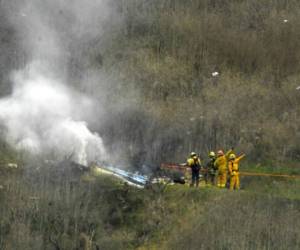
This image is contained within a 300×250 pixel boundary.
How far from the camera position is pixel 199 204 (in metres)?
23.9

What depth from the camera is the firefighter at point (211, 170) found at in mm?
25078

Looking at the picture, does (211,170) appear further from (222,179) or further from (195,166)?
(195,166)

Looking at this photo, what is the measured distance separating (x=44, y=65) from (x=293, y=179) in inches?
482

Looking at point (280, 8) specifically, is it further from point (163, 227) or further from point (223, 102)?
point (163, 227)

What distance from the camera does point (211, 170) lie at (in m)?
25.3

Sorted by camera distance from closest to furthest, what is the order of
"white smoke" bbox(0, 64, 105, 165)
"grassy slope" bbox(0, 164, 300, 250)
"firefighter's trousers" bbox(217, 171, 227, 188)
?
"grassy slope" bbox(0, 164, 300, 250)
"firefighter's trousers" bbox(217, 171, 227, 188)
"white smoke" bbox(0, 64, 105, 165)

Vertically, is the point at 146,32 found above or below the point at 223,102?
above

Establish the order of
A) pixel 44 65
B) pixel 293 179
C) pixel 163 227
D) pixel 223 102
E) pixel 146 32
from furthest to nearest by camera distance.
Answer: pixel 146 32, pixel 44 65, pixel 223 102, pixel 293 179, pixel 163 227

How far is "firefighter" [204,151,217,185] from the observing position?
25078 millimetres

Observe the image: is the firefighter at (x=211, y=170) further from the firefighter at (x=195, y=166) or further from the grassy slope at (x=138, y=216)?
the grassy slope at (x=138, y=216)

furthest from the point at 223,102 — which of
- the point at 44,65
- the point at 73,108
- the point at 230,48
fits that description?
the point at 44,65

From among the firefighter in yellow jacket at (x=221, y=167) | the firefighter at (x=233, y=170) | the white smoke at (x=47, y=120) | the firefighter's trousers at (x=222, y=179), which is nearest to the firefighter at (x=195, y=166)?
the firefighter in yellow jacket at (x=221, y=167)

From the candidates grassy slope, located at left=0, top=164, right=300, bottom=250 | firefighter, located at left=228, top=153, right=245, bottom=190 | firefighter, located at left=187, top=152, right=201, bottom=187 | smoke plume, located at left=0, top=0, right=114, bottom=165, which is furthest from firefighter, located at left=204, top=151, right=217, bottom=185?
smoke plume, located at left=0, top=0, right=114, bottom=165

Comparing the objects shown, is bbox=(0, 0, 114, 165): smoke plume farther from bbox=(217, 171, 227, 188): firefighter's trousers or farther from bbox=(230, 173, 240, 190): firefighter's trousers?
bbox=(230, 173, 240, 190): firefighter's trousers
